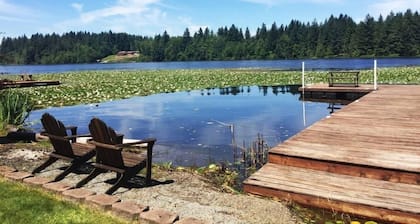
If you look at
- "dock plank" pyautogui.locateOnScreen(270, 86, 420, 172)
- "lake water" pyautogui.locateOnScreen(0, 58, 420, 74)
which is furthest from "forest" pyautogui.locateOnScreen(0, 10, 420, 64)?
"dock plank" pyautogui.locateOnScreen(270, 86, 420, 172)

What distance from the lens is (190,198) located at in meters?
5.43

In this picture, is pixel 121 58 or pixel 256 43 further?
pixel 121 58

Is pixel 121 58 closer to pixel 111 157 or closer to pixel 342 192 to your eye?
pixel 111 157

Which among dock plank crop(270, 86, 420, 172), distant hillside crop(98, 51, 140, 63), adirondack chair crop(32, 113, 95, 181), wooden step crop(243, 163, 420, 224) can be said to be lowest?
wooden step crop(243, 163, 420, 224)

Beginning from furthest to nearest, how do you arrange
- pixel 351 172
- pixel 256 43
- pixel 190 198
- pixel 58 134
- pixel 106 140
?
pixel 256 43
pixel 58 134
pixel 351 172
pixel 106 140
pixel 190 198

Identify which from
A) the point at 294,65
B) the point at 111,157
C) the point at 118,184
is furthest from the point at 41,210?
the point at 294,65

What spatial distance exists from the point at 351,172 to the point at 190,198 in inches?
99.7

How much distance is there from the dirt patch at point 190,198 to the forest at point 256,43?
8222 cm

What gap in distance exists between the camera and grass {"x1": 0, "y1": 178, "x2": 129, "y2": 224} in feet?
14.8

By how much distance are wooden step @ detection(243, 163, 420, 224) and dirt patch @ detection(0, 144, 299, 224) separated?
325 millimetres

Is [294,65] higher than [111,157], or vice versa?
[294,65]

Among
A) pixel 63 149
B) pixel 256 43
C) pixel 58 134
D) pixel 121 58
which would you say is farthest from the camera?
pixel 121 58

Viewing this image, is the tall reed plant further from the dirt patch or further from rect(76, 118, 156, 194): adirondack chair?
rect(76, 118, 156, 194): adirondack chair

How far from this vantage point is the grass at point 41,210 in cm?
450
